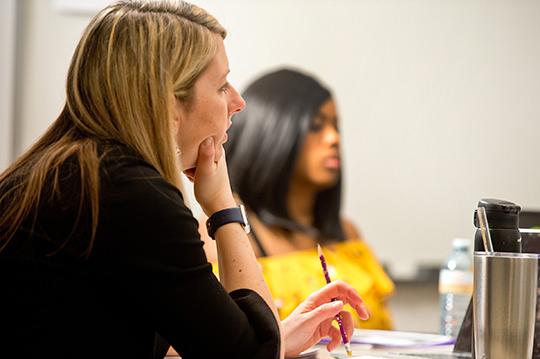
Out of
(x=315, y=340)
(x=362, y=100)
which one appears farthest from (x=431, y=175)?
(x=315, y=340)

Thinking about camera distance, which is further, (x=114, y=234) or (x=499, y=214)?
(x=499, y=214)

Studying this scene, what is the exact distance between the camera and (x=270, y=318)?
128 cm

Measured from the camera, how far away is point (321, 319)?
4.87ft

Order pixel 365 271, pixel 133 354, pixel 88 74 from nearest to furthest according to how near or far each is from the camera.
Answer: pixel 133 354 < pixel 88 74 < pixel 365 271

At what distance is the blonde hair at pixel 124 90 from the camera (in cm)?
126

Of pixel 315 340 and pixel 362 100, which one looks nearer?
pixel 315 340

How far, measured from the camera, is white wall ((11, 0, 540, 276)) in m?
3.64

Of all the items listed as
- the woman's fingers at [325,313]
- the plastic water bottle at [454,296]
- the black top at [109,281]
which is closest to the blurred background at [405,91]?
the plastic water bottle at [454,296]

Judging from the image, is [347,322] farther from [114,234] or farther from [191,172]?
[114,234]

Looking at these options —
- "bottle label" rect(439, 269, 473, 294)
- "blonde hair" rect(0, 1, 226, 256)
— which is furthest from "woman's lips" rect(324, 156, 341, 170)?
"blonde hair" rect(0, 1, 226, 256)

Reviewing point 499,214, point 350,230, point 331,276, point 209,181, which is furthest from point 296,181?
point 499,214

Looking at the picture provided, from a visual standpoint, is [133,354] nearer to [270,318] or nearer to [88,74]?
[270,318]

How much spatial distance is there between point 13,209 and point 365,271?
6.98 feet

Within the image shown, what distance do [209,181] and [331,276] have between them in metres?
1.46
